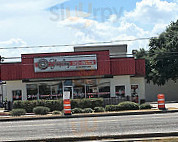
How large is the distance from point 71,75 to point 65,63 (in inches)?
49.7

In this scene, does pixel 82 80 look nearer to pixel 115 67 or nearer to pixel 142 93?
pixel 115 67

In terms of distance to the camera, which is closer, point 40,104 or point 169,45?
point 40,104

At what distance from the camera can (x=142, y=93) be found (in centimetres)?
3538

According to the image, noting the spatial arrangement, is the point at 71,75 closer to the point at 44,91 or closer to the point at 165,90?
the point at 44,91

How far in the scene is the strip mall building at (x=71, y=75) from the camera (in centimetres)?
3256

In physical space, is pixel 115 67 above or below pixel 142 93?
above

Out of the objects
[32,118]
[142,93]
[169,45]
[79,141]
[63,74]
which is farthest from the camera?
[169,45]

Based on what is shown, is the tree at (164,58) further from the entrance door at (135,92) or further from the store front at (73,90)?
the store front at (73,90)

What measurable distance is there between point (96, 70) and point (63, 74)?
10.3ft

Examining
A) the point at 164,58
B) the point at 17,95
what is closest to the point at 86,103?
the point at 17,95

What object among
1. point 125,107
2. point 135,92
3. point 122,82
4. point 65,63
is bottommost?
point 125,107

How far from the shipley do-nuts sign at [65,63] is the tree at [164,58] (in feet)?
42.6

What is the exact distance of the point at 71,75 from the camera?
3259 cm

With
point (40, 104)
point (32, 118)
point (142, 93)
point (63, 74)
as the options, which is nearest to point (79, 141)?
point (32, 118)
